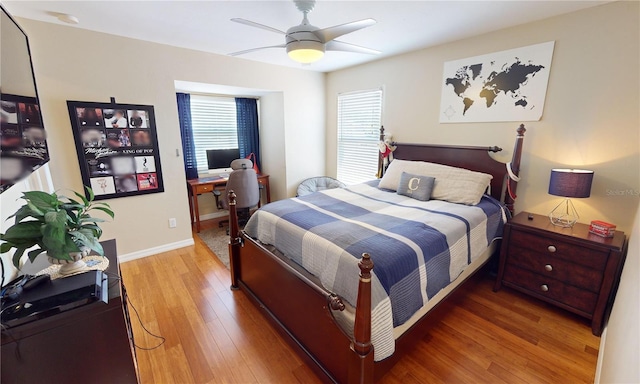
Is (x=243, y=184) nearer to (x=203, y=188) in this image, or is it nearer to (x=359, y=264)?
(x=203, y=188)

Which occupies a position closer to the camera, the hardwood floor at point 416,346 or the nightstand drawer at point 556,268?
the hardwood floor at point 416,346

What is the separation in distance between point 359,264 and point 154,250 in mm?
2938

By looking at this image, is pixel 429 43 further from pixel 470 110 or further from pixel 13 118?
pixel 13 118

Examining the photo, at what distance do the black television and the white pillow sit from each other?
2649 mm

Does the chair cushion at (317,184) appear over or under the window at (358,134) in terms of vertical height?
under

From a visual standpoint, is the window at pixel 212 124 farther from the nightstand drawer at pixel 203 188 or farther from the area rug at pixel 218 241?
the area rug at pixel 218 241

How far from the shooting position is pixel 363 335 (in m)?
1.23

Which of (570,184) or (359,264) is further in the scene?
(570,184)

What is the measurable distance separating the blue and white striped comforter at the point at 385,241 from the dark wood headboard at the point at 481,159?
0.19 m

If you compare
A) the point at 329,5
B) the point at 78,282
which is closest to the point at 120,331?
the point at 78,282

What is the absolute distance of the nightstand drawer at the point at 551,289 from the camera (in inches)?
77.0

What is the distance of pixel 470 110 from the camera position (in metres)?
2.81

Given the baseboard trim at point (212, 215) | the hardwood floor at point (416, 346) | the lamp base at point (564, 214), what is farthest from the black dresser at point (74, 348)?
the baseboard trim at point (212, 215)

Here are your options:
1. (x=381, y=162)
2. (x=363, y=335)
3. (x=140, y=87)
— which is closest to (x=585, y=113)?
(x=381, y=162)
